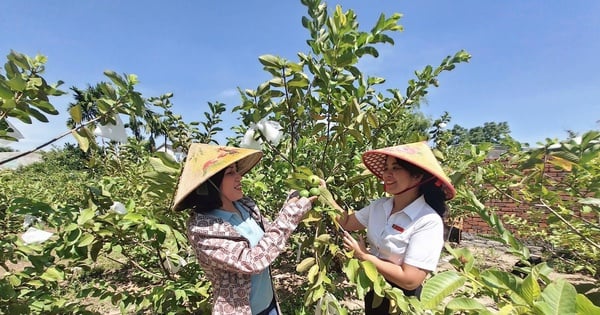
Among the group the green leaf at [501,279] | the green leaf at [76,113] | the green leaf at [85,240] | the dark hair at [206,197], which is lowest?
the green leaf at [501,279]

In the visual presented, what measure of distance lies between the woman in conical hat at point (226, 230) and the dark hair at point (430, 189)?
0.41 metres

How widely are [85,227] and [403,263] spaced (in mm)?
1186

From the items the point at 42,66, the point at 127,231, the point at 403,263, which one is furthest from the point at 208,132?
the point at 403,263

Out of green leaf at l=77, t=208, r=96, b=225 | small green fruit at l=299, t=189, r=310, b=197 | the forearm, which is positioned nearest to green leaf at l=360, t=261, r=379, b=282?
the forearm

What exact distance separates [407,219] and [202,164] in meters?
0.80

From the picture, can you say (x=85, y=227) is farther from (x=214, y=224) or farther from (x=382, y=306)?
(x=382, y=306)

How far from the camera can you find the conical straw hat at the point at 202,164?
115cm

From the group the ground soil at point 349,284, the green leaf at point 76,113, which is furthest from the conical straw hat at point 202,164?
the ground soil at point 349,284

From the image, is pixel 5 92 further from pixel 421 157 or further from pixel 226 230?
pixel 421 157

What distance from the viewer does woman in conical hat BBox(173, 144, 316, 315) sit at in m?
1.14

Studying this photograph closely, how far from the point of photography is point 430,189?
4.40ft

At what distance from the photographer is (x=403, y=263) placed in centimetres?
122

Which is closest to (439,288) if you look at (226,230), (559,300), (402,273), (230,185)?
(559,300)

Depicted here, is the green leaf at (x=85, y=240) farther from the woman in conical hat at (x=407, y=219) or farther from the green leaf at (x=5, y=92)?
the woman in conical hat at (x=407, y=219)
